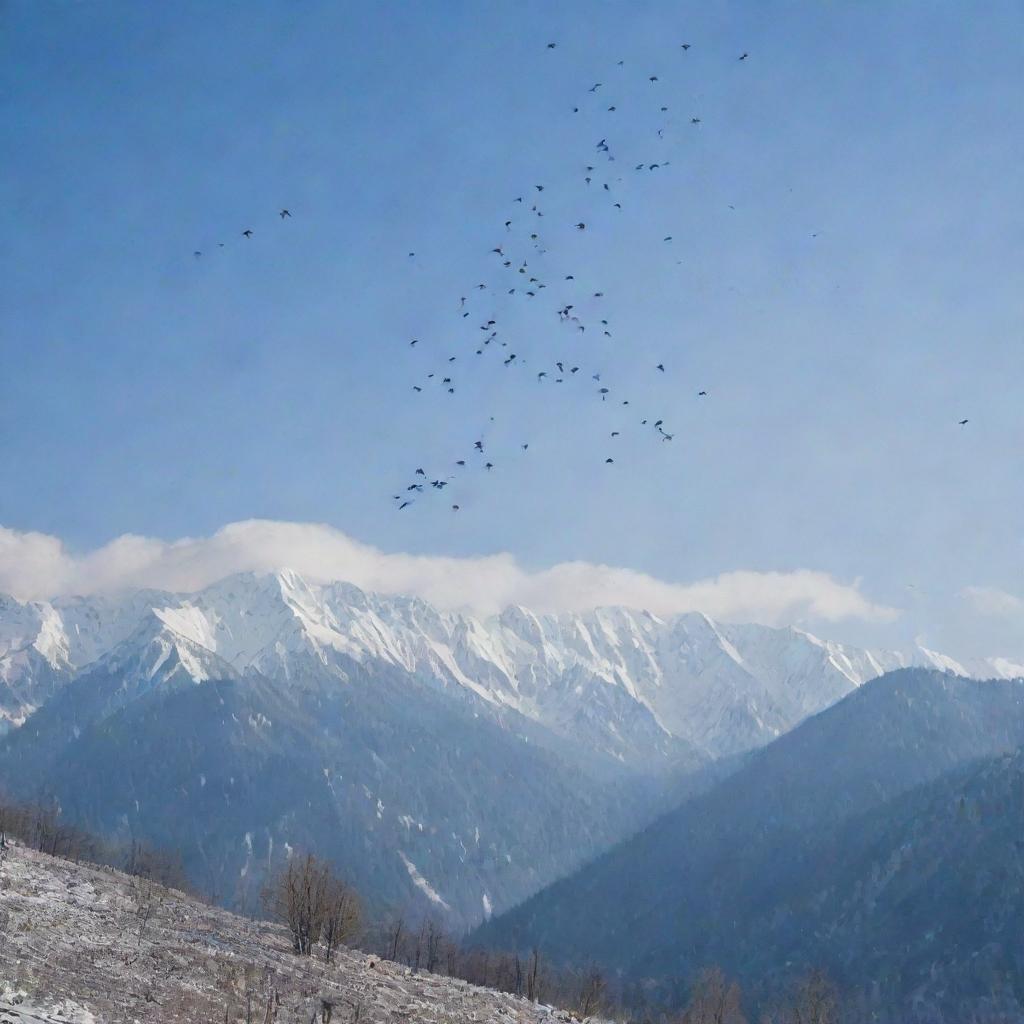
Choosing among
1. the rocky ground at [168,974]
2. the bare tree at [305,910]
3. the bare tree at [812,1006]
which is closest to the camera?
Result: the rocky ground at [168,974]

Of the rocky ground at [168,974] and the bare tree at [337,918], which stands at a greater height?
the bare tree at [337,918]

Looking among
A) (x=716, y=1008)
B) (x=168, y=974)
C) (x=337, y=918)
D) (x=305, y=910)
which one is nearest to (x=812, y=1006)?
(x=716, y=1008)

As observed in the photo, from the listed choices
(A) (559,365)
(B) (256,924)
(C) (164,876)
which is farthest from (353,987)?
(C) (164,876)

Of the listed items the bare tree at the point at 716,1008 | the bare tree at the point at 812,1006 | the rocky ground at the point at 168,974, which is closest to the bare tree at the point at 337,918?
the rocky ground at the point at 168,974

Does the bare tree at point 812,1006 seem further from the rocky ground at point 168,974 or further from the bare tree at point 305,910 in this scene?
the bare tree at point 305,910

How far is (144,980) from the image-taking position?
49.5 m

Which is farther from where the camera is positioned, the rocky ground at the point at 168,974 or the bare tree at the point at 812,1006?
the bare tree at the point at 812,1006

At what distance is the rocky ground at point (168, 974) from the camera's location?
43.8 m

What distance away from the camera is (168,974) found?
52125 millimetres

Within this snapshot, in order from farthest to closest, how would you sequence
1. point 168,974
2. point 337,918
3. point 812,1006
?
1. point 812,1006
2. point 337,918
3. point 168,974

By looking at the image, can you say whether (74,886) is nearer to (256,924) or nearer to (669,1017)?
(256,924)

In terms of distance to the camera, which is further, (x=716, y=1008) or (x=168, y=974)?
(x=716, y=1008)

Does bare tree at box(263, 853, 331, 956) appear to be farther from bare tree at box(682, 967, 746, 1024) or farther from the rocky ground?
bare tree at box(682, 967, 746, 1024)

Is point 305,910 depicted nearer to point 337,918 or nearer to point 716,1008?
point 337,918
